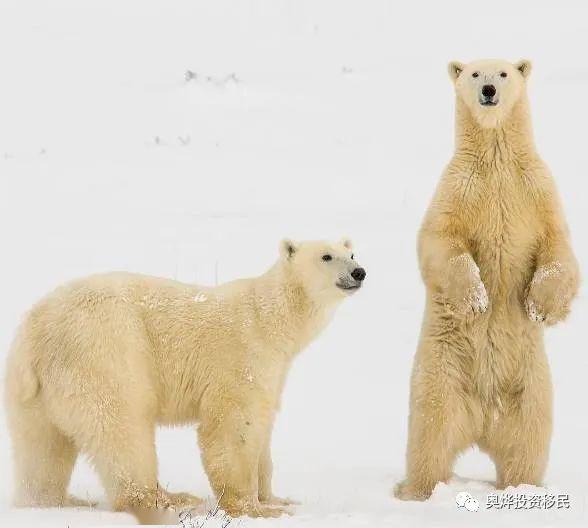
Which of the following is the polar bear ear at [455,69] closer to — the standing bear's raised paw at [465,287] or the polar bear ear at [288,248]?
the standing bear's raised paw at [465,287]

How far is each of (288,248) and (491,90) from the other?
4.73 feet

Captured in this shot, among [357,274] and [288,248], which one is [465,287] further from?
[288,248]

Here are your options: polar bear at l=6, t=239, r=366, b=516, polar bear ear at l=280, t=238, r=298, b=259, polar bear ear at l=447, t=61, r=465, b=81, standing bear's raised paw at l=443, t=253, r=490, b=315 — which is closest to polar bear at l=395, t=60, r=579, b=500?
standing bear's raised paw at l=443, t=253, r=490, b=315

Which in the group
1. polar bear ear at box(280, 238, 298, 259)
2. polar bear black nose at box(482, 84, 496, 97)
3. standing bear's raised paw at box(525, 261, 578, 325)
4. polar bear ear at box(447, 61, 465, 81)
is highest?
polar bear ear at box(447, 61, 465, 81)

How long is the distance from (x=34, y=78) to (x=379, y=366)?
10.1m

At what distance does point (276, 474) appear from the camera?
267 inches

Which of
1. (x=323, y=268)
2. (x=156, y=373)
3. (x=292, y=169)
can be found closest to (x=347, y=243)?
(x=323, y=268)

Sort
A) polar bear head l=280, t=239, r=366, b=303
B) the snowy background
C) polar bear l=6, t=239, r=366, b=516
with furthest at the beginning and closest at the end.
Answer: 1. the snowy background
2. polar bear head l=280, t=239, r=366, b=303
3. polar bear l=6, t=239, r=366, b=516

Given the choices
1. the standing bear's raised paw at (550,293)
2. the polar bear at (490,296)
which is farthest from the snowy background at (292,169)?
the standing bear's raised paw at (550,293)

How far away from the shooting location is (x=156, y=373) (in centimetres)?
590

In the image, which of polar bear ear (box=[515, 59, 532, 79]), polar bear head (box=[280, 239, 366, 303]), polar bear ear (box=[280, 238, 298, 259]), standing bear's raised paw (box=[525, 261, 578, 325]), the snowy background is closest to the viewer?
standing bear's raised paw (box=[525, 261, 578, 325])

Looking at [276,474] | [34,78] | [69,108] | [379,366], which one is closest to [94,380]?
[276,474]

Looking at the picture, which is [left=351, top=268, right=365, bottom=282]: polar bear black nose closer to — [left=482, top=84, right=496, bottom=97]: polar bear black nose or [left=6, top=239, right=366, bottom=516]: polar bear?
[left=6, top=239, right=366, bottom=516]: polar bear

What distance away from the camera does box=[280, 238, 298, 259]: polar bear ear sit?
6227 millimetres
